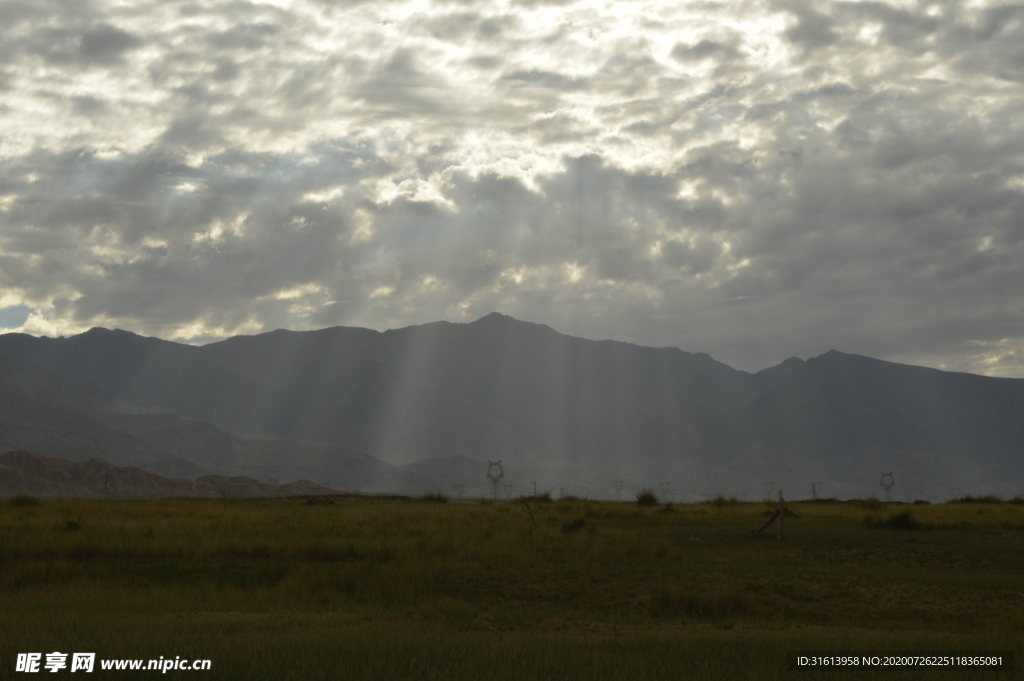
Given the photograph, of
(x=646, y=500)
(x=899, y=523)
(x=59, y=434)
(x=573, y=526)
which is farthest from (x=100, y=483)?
(x=899, y=523)

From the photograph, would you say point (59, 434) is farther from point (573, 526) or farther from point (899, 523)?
point (899, 523)

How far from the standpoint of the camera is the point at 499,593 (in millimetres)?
Answer: 19922

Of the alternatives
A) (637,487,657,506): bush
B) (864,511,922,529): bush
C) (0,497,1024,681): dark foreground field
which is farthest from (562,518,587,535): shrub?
(637,487,657,506): bush

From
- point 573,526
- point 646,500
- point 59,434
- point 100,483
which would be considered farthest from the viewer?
point 59,434

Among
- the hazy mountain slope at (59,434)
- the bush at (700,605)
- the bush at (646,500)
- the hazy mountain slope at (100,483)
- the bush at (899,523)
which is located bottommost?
the bush at (700,605)

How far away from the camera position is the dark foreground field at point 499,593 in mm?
11812

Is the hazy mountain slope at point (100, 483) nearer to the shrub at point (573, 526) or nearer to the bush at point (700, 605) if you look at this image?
the shrub at point (573, 526)

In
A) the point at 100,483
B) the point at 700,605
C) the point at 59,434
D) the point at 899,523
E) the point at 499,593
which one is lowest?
the point at 700,605

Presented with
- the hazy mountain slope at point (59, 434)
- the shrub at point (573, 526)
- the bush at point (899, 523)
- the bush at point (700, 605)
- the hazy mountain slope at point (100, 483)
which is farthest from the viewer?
the hazy mountain slope at point (59, 434)

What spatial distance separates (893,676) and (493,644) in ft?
20.0

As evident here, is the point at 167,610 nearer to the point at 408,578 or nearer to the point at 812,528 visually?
the point at 408,578

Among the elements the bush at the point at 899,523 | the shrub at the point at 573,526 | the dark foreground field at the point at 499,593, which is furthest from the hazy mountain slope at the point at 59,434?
the bush at the point at 899,523

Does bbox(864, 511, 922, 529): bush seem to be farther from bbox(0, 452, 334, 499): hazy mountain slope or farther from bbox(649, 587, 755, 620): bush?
bbox(0, 452, 334, 499): hazy mountain slope

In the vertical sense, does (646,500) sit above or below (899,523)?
above
